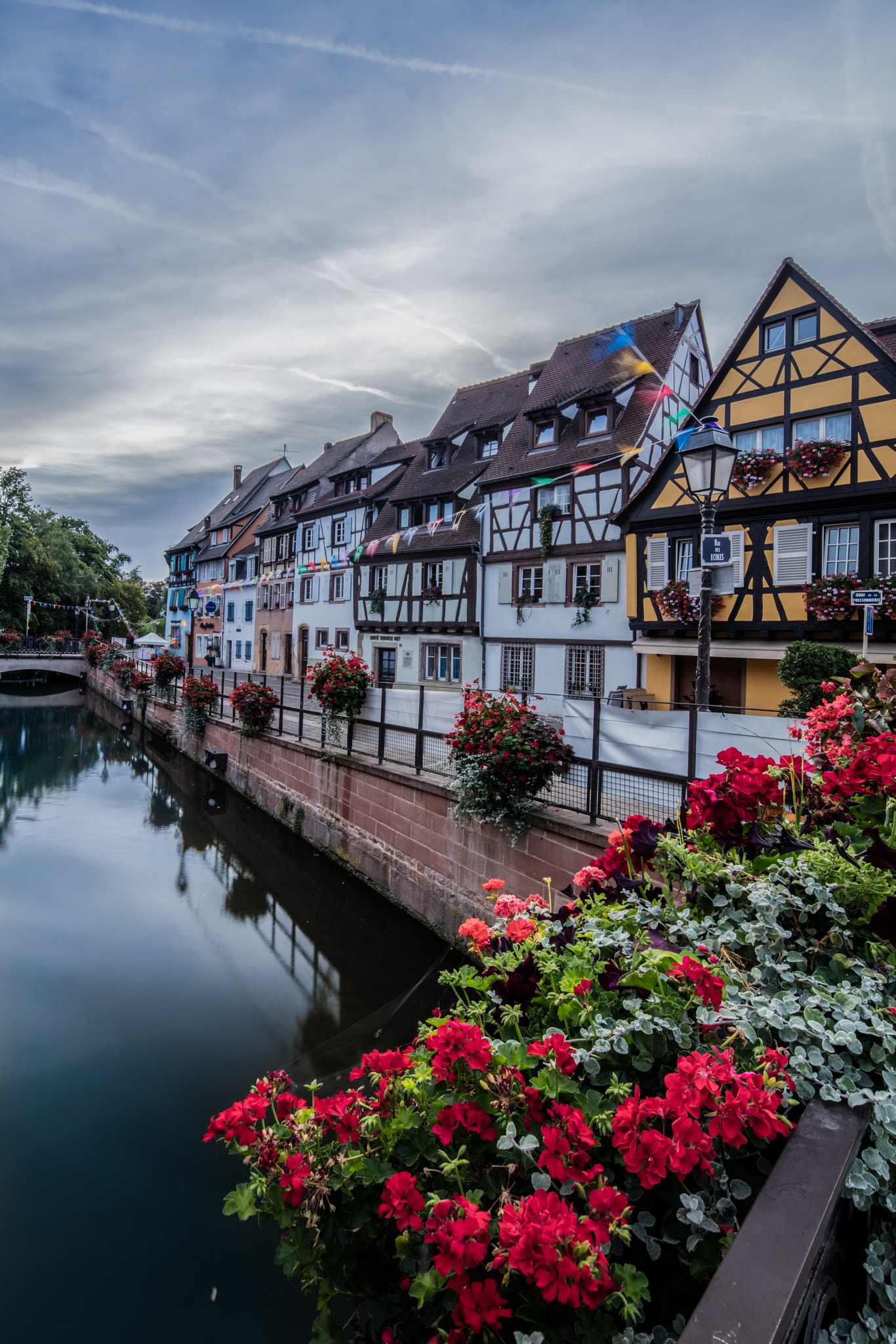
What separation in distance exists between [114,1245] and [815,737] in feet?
17.9

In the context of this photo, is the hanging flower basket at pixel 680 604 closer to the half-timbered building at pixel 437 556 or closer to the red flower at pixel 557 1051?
the half-timbered building at pixel 437 556

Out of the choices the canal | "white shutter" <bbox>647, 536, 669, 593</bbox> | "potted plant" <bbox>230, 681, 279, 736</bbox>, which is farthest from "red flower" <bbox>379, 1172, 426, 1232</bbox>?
"white shutter" <bbox>647, 536, 669, 593</bbox>

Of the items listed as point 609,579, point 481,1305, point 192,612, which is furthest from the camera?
point 192,612

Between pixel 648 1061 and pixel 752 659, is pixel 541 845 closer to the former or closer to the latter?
pixel 648 1061

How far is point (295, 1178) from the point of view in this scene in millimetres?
1630

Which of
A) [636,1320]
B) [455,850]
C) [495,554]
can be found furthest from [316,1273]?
[495,554]

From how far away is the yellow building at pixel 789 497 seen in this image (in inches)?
511

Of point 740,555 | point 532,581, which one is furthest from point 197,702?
point 740,555

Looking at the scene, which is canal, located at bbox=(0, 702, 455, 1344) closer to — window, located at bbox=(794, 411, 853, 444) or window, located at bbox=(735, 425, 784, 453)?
window, located at bbox=(735, 425, 784, 453)

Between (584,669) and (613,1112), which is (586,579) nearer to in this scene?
(584,669)

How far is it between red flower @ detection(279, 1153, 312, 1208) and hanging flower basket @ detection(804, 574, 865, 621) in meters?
13.4

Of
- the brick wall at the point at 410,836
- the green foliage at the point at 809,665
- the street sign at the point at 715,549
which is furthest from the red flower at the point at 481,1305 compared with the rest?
the green foliage at the point at 809,665

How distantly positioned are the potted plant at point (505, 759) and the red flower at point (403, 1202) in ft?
17.6

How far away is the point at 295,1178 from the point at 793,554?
14637 millimetres
